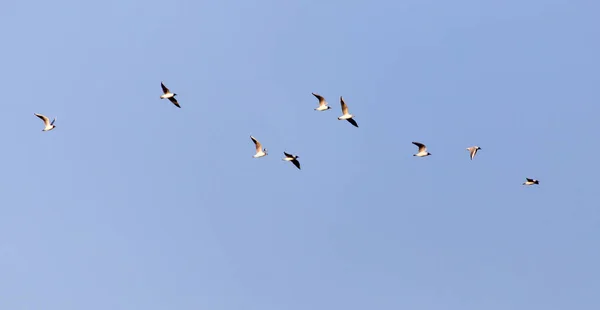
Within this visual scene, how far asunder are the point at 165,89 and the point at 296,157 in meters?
16.4

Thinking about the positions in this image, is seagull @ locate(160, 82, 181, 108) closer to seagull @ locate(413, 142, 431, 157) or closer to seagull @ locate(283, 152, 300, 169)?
seagull @ locate(283, 152, 300, 169)

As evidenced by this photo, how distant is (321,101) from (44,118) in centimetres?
3206

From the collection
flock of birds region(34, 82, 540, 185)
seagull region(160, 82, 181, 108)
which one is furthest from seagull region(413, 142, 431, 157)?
seagull region(160, 82, 181, 108)

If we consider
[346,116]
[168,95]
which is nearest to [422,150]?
[346,116]

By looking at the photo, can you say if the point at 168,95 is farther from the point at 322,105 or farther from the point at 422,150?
the point at 422,150

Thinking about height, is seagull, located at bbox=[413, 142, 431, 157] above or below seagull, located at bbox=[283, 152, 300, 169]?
above

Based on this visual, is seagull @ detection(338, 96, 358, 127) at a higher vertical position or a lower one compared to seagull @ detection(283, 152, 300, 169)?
higher

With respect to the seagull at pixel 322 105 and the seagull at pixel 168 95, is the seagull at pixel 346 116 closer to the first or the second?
the seagull at pixel 322 105

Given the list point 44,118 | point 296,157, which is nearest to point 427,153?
point 296,157

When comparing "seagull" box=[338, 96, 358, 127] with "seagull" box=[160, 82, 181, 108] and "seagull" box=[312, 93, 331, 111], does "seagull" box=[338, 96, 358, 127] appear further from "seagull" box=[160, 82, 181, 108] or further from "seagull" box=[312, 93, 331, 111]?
"seagull" box=[160, 82, 181, 108]

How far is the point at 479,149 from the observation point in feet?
400

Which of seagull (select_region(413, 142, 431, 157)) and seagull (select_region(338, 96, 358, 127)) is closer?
seagull (select_region(338, 96, 358, 127))

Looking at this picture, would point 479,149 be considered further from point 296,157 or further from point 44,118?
point 44,118

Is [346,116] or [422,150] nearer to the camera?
[346,116]
